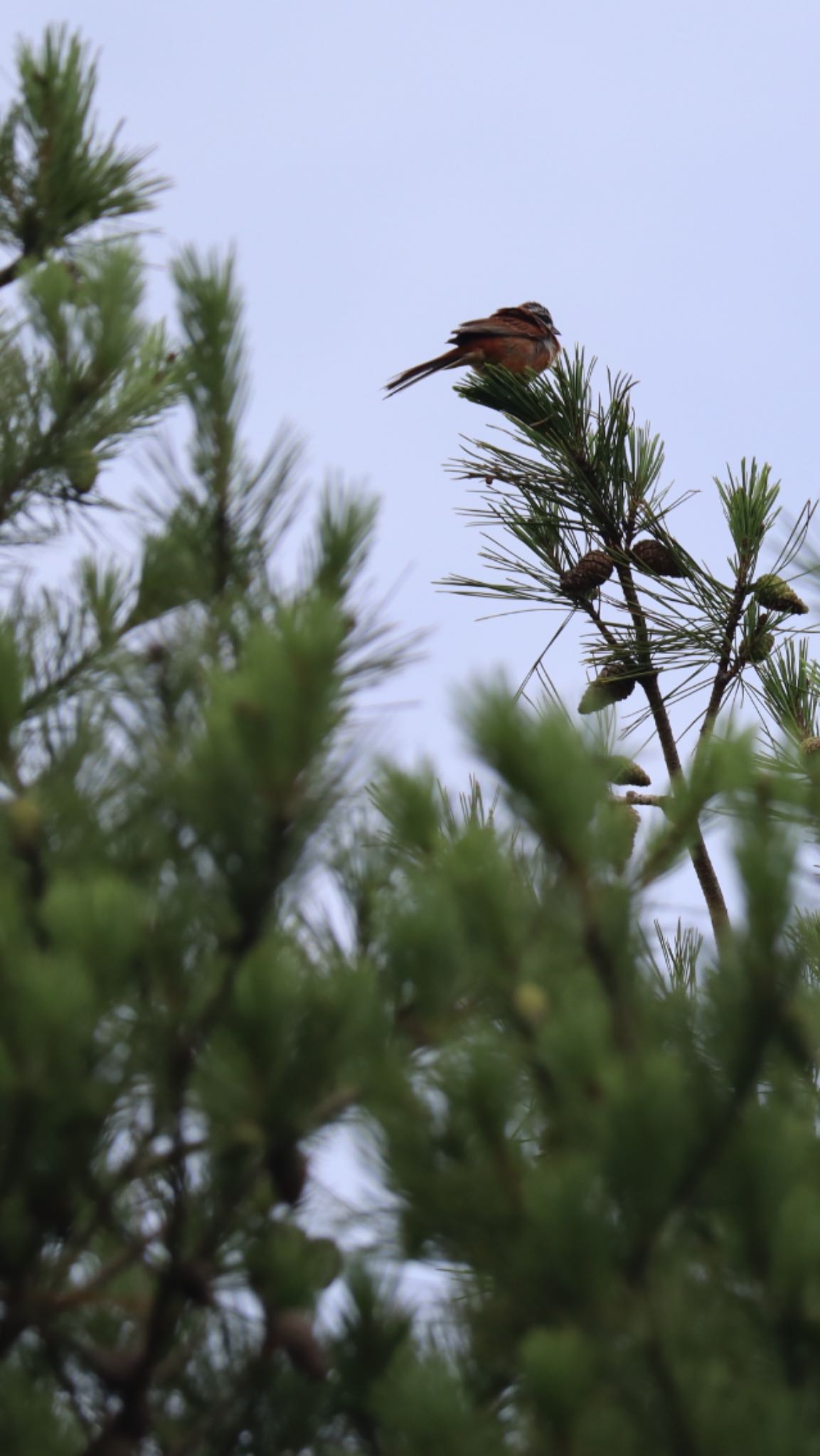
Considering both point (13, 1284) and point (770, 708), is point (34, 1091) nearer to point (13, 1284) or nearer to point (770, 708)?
point (13, 1284)

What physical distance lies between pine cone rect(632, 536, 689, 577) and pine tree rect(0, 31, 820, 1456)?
1.61 m

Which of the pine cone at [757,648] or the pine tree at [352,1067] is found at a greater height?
the pine cone at [757,648]

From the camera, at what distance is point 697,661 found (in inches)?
133

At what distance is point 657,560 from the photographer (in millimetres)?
3354

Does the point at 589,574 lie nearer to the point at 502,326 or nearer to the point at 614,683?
the point at 614,683

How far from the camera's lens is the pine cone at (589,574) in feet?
11.2

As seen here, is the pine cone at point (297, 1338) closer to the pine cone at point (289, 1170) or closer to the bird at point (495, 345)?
the pine cone at point (289, 1170)

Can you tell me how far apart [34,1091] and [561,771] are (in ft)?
1.71

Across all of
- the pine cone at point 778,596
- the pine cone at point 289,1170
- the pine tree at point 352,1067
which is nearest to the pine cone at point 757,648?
the pine cone at point 778,596

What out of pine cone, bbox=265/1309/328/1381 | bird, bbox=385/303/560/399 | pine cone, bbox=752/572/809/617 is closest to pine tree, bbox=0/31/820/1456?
pine cone, bbox=265/1309/328/1381

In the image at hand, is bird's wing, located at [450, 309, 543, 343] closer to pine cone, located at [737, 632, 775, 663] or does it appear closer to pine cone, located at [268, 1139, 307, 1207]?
pine cone, located at [737, 632, 775, 663]

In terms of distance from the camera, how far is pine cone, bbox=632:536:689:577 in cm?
334

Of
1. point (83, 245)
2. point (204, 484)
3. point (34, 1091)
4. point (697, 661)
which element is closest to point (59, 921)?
point (34, 1091)

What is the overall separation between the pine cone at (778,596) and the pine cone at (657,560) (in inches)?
6.5
